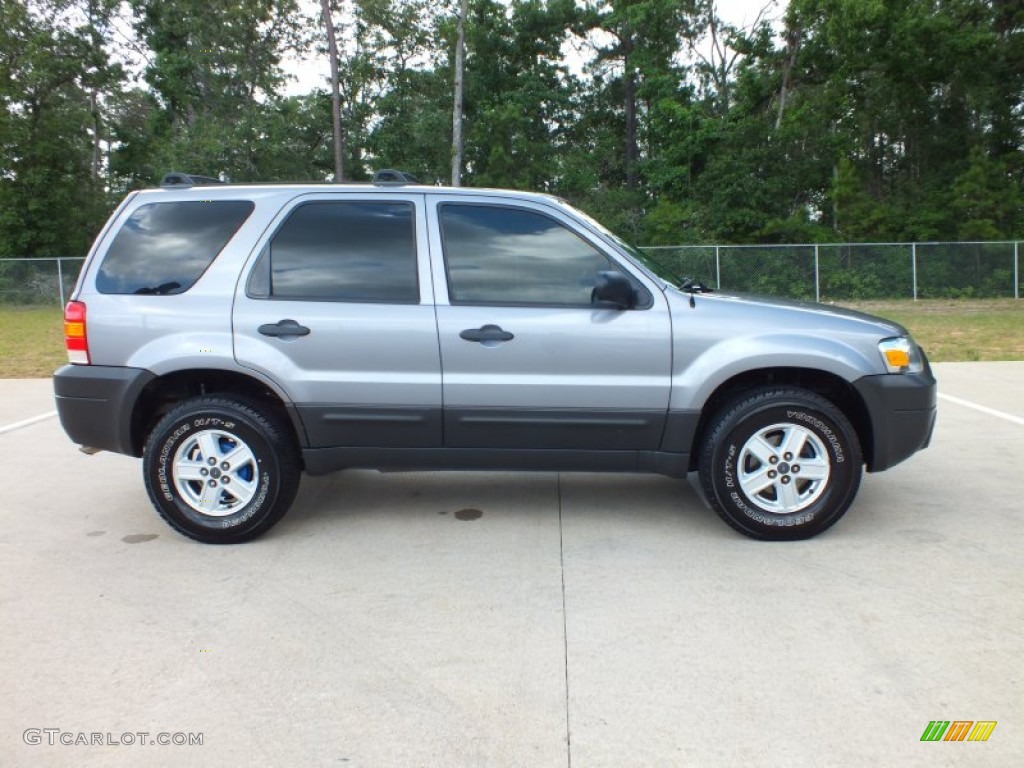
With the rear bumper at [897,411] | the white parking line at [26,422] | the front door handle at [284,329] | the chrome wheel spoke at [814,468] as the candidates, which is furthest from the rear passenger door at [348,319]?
the white parking line at [26,422]

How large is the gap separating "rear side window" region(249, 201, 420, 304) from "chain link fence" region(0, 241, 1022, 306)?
18.3 meters

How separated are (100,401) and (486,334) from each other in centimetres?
215

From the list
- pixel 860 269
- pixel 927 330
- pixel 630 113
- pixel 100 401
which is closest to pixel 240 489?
pixel 100 401

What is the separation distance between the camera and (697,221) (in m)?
28.1

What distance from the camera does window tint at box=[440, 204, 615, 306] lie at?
457 cm

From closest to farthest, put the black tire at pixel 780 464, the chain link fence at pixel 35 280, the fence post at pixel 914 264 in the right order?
the black tire at pixel 780 464 < the fence post at pixel 914 264 < the chain link fence at pixel 35 280

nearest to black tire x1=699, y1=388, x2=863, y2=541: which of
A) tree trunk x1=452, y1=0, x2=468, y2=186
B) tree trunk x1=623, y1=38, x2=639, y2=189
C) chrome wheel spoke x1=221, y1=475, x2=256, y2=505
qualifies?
chrome wheel spoke x1=221, y1=475, x2=256, y2=505

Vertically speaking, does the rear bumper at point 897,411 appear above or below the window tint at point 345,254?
below

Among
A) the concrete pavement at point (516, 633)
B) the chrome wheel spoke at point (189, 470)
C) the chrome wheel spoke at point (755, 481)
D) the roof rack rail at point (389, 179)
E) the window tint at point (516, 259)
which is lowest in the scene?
the concrete pavement at point (516, 633)

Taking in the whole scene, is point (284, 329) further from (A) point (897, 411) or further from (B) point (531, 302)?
(A) point (897, 411)

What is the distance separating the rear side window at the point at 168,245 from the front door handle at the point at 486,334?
1.42 metres

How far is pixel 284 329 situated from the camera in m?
4.55

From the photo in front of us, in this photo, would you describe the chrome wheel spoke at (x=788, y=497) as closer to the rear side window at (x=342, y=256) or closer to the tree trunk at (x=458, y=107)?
the rear side window at (x=342, y=256)

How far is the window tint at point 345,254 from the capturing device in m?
4.63
